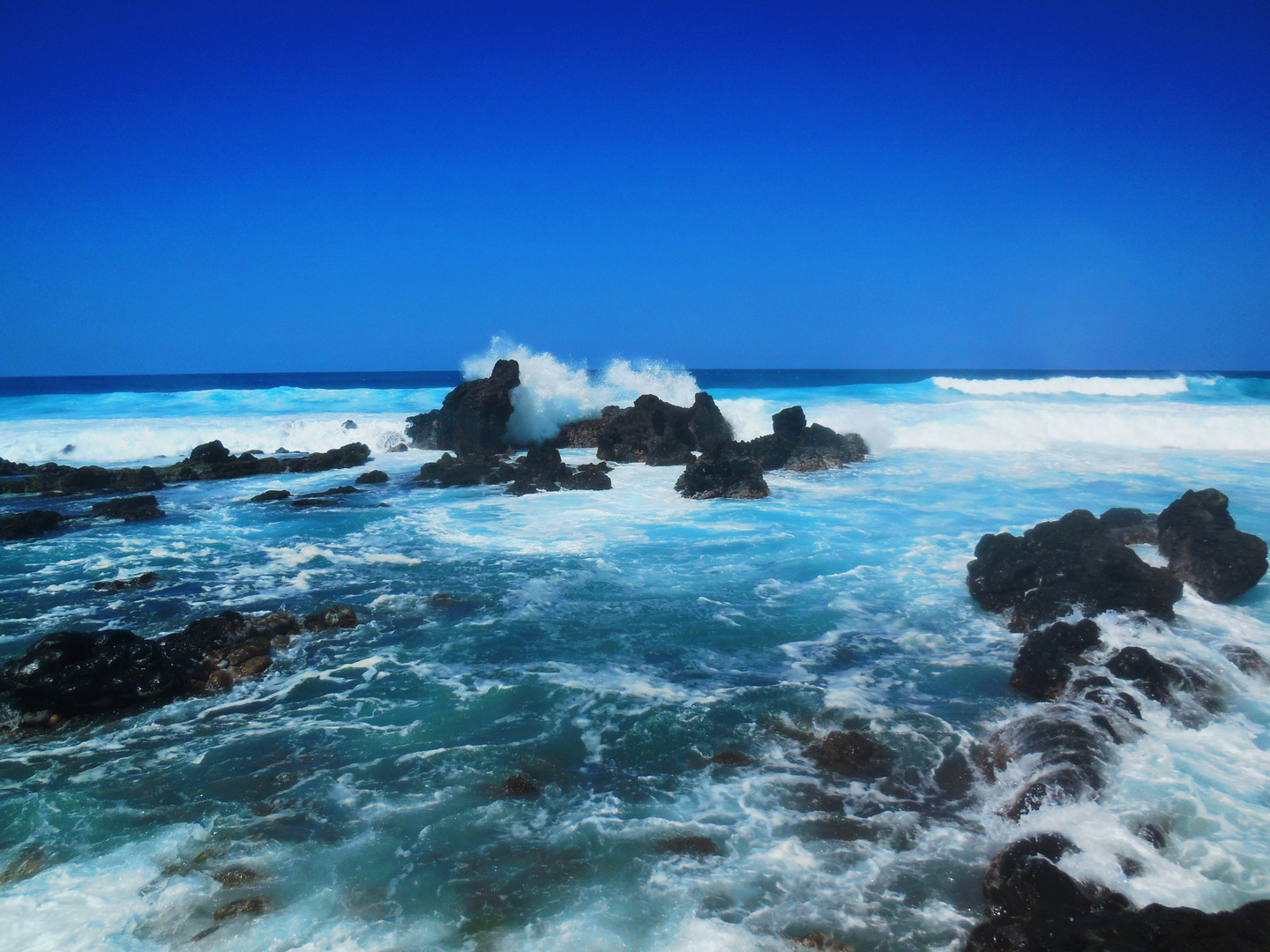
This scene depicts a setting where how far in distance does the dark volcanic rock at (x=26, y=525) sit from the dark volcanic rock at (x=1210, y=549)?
52.7 feet

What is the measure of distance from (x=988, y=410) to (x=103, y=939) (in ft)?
96.0

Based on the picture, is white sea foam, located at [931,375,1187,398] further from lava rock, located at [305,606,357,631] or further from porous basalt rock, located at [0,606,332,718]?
porous basalt rock, located at [0,606,332,718]

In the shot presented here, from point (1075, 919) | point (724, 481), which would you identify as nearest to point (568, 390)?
point (724, 481)

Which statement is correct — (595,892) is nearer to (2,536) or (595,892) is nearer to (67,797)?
(67,797)

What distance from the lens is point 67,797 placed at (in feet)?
14.1

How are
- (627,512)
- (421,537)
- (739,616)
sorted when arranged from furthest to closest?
(627,512) → (421,537) → (739,616)

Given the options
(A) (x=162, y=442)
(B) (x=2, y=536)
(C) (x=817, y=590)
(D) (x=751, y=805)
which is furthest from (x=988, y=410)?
(A) (x=162, y=442)

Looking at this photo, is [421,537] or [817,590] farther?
[421,537]

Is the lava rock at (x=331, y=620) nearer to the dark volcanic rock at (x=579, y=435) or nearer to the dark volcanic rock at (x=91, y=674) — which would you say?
the dark volcanic rock at (x=91, y=674)

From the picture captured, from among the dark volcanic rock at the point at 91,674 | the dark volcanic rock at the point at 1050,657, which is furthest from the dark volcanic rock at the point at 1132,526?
the dark volcanic rock at the point at 91,674

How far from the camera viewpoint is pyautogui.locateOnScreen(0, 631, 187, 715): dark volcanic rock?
17.6ft

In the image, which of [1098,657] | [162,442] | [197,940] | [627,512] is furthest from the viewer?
[162,442]

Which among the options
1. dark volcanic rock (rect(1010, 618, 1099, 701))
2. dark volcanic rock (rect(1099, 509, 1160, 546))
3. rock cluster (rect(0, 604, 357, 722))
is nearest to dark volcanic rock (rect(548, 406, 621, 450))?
dark volcanic rock (rect(1099, 509, 1160, 546))

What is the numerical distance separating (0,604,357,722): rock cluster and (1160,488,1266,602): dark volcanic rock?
9311 millimetres
